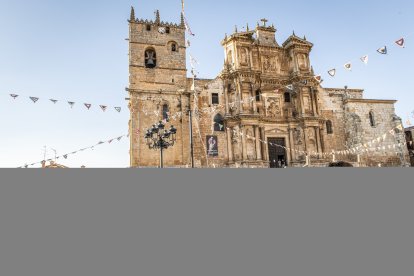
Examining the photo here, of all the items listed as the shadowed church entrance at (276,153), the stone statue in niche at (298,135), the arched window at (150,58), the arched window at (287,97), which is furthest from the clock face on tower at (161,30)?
the stone statue in niche at (298,135)

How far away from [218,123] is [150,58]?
7314mm

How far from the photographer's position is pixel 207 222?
296cm

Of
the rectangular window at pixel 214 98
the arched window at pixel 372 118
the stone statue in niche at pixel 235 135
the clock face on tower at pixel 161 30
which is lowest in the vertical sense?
the stone statue in niche at pixel 235 135

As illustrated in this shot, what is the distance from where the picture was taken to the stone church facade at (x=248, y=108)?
24.5 meters

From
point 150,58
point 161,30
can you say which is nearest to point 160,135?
point 150,58

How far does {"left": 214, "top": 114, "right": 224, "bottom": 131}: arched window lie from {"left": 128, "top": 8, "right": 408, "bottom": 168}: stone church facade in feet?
0.26

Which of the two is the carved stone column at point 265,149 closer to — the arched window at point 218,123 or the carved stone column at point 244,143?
the carved stone column at point 244,143

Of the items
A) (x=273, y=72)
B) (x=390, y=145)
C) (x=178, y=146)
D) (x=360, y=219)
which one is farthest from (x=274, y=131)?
(x=360, y=219)

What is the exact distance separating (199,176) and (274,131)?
2414cm

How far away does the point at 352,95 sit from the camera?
32.3m

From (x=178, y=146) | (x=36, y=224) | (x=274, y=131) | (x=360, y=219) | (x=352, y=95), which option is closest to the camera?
(x=36, y=224)

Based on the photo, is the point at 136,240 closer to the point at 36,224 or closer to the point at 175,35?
the point at 36,224

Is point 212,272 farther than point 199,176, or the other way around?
point 199,176

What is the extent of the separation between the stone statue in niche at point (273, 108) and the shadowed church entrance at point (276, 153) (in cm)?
206
